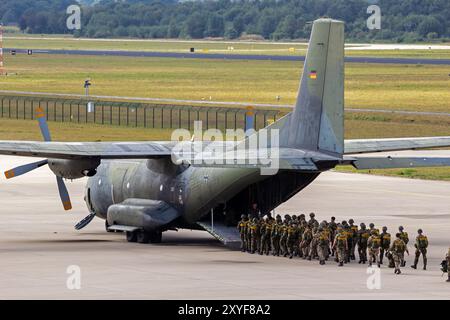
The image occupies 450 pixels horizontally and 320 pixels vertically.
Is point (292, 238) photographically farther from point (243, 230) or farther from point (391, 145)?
point (391, 145)

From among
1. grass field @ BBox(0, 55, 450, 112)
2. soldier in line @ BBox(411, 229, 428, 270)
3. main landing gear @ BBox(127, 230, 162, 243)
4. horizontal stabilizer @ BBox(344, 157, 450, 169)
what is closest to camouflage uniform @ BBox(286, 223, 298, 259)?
horizontal stabilizer @ BBox(344, 157, 450, 169)

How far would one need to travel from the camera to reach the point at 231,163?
39.8 meters

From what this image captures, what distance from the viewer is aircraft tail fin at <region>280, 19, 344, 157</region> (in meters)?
41.3

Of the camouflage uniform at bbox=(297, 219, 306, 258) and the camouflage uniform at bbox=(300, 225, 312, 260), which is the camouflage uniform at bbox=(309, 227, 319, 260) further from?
the camouflage uniform at bbox=(297, 219, 306, 258)

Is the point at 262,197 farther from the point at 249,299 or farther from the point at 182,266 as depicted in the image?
the point at 249,299

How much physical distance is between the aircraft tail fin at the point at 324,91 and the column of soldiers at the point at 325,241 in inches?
108

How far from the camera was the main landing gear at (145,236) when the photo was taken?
4512cm

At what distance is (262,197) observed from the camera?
43.3 m

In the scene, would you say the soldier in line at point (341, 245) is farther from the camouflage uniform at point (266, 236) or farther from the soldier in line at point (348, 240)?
the camouflage uniform at point (266, 236)

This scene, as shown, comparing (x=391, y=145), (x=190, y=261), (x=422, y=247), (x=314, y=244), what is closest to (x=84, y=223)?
(x=190, y=261)

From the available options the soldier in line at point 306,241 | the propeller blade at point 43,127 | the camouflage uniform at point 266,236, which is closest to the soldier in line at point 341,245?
the soldier in line at point 306,241

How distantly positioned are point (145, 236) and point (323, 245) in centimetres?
851

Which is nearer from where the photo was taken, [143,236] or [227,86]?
[143,236]

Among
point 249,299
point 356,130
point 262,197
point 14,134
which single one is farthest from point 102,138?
point 249,299
